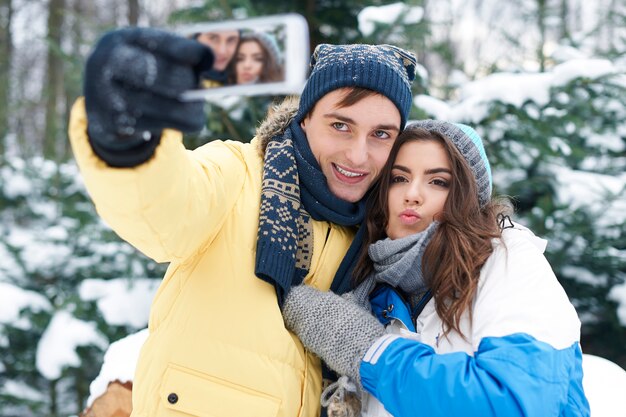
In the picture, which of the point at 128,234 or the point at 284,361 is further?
the point at 284,361

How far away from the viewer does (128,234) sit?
1413 millimetres

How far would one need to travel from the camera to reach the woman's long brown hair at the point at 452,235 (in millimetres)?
1773

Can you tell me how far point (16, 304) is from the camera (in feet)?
13.1

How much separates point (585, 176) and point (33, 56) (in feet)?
50.3

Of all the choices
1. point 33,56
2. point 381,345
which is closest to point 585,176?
point 381,345

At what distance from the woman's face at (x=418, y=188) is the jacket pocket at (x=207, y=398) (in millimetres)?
764

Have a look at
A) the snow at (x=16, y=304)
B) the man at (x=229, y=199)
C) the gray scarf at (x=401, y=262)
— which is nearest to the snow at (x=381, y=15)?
the man at (x=229, y=199)

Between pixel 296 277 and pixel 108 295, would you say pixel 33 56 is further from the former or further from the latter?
pixel 296 277

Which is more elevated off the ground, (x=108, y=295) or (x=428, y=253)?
(x=428, y=253)

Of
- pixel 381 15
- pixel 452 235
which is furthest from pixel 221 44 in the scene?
pixel 381 15

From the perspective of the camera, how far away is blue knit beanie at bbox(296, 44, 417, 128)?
6.22 ft

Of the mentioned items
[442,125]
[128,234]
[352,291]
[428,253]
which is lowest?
[352,291]

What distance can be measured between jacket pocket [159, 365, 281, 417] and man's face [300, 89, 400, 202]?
2.46 feet

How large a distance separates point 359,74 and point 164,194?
0.86 m
